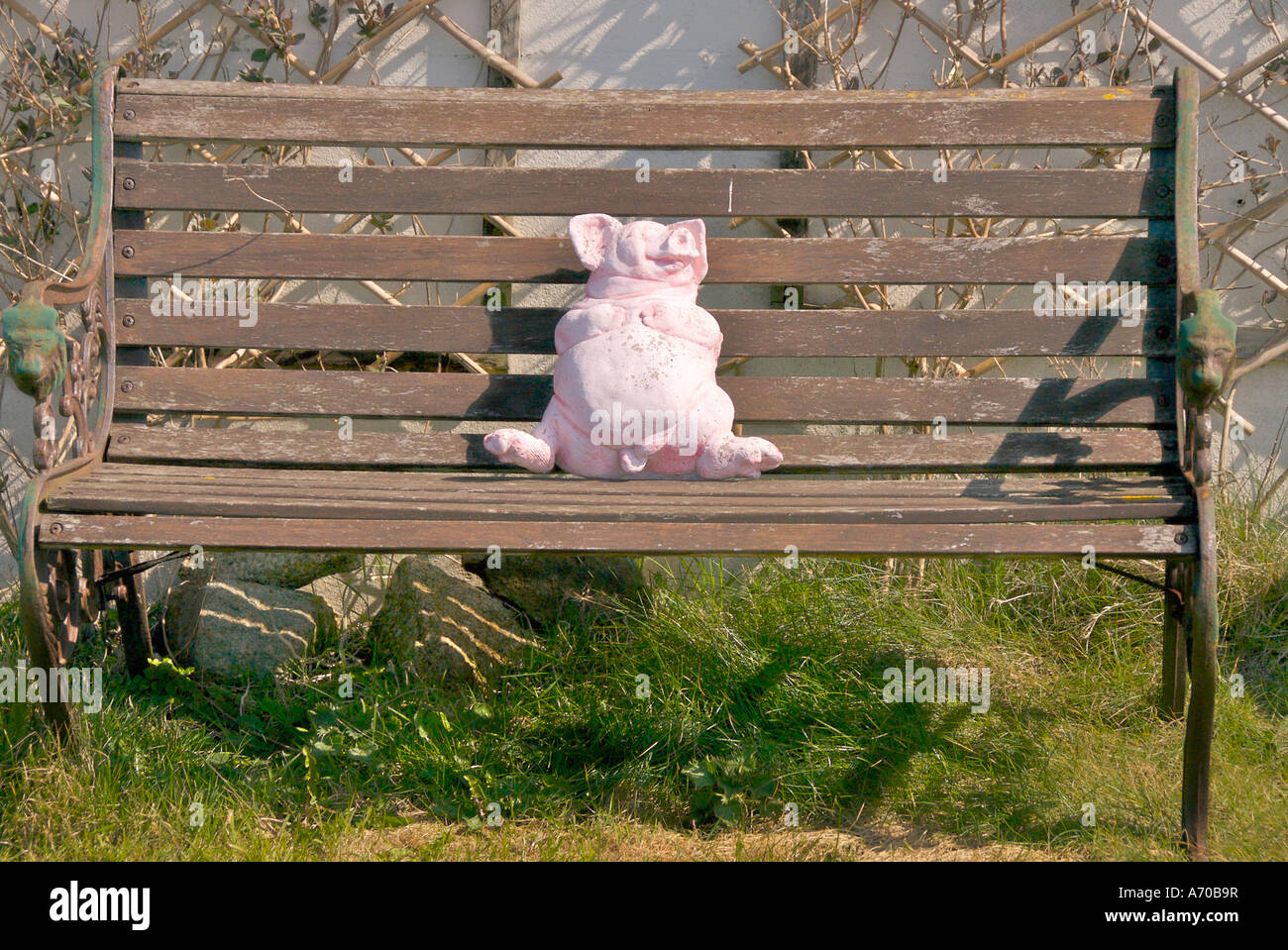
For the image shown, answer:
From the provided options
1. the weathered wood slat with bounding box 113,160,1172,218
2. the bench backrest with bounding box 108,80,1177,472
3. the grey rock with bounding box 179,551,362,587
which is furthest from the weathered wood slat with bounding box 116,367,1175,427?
the grey rock with bounding box 179,551,362,587

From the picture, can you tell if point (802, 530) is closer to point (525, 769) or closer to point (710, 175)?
point (525, 769)

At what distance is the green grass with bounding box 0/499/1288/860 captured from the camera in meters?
2.20

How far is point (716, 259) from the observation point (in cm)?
275

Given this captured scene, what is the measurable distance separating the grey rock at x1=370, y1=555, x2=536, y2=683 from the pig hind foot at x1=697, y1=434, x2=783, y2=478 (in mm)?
732

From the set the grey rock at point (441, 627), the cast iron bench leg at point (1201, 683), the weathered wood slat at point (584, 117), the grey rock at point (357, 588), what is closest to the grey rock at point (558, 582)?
the grey rock at point (441, 627)

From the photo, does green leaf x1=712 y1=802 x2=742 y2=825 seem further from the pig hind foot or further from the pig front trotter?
the pig front trotter

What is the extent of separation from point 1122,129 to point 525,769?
6.24ft

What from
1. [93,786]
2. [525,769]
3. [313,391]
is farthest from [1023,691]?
[93,786]

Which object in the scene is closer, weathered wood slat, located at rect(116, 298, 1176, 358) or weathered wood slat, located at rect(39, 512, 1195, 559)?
weathered wood slat, located at rect(39, 512, 1195, 559)

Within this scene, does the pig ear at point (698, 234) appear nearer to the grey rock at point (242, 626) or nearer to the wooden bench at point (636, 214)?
the wooden bench at point (636, 214)

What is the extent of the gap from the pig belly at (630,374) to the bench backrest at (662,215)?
22cm

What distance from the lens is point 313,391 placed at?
106 inches

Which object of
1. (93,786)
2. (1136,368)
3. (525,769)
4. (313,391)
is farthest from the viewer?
(1136,368)

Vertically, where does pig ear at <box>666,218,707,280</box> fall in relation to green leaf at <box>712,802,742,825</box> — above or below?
Result: above
